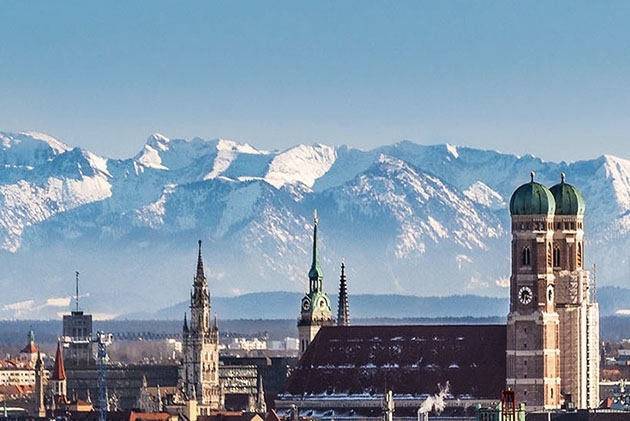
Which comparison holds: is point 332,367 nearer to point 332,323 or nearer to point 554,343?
point 554,343

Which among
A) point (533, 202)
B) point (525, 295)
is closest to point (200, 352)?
point (525, 295)

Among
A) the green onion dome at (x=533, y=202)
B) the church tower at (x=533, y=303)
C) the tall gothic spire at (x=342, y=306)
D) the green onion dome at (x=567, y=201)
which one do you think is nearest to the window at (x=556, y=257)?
the church tower at (x=533, y=303)

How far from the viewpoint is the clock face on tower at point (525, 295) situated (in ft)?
481

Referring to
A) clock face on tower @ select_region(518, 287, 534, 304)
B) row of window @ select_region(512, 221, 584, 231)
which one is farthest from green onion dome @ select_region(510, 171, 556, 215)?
clock face on tower @ select_region(518, 287, 534, 304)

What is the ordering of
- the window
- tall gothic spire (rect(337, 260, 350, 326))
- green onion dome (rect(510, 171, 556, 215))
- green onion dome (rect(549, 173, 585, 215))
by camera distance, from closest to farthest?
1. green onion dome (rect(510, 171, 556, 215))
2. the window
3. green onion dome (rect(549, 173, 585, 215))
4. tall gothic spire (rect(337, 260, 350, 326))

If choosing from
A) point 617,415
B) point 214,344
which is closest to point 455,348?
point 617,415

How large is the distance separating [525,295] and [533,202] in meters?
4.86

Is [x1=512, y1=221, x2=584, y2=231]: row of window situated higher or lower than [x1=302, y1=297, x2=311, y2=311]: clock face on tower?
higher

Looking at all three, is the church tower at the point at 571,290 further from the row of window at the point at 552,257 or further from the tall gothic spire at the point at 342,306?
the tall gothic spire at the point at 342,306

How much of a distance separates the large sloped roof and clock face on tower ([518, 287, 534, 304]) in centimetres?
365

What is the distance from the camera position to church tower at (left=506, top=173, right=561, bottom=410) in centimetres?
14638

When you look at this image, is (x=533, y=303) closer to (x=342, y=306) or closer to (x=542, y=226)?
(x=542, y=226)

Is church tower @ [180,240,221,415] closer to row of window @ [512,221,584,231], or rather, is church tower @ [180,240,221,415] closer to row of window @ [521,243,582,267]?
row of window @ [521,243,582,267]

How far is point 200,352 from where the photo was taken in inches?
7082
